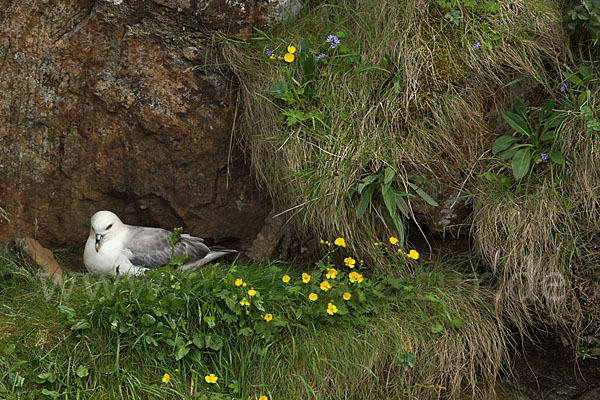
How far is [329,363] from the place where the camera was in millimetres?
2891

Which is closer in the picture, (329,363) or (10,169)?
(329,363)

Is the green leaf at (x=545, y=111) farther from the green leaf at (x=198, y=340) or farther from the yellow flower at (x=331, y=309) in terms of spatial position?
the green leaf at (x=198, y=340)

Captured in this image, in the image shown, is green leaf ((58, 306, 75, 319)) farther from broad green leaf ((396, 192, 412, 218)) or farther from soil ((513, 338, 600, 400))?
soil ((513, 338, 600, 400))

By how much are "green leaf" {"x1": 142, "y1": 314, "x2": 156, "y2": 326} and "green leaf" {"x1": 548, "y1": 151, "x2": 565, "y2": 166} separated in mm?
2035

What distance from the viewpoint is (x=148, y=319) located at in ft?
8.98

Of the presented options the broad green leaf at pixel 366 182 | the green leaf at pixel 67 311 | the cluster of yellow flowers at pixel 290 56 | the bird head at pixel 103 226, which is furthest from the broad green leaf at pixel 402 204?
the green leaf at pixel 67 311

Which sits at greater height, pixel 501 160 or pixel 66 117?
pixel 66 117

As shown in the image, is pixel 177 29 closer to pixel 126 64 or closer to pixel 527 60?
pixel 126 64

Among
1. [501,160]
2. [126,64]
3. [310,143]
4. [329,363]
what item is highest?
[126,64]

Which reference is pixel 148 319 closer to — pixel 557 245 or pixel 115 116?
pixel 115 116

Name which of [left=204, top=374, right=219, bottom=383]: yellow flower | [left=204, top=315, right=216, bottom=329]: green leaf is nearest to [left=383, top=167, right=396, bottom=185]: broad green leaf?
[left=204, top=315, right=216, bottom=329]: green leaf

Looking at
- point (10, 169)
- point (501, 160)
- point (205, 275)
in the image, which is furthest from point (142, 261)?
point (501, 160)

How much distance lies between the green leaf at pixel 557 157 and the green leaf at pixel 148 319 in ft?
6.68

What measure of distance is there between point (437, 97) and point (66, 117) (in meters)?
1.95
